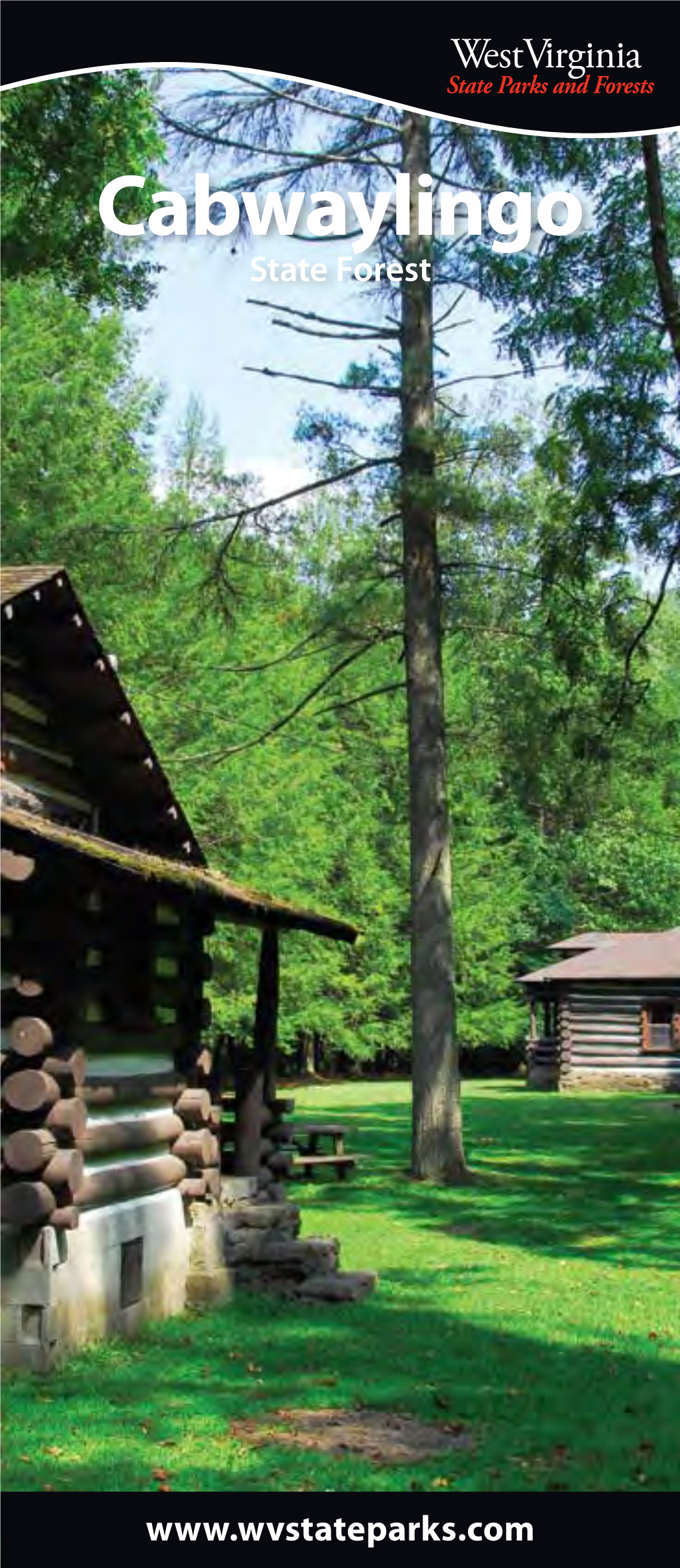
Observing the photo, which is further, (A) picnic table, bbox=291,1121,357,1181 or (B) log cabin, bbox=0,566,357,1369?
(A) picnic table, bbox=291,1121,357,1181

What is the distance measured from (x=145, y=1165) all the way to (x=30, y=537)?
23179mm

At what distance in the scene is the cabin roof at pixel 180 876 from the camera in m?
9.61

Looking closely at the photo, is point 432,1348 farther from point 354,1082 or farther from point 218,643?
point 354,1082

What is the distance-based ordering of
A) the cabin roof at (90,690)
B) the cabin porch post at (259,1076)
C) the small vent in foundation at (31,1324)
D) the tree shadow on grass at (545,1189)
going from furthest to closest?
the tree shadow on grass at (545,1189) → the cabin porch post at (259,1076) → the cabin roof at (90,690) → the small vent in foundation at (31,1324)

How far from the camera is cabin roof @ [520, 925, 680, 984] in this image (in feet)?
144

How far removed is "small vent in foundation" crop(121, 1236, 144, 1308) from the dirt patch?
283 cm

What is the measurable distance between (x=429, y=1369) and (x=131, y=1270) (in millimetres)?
2611

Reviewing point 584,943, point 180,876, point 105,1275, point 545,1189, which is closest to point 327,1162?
point 545,1189

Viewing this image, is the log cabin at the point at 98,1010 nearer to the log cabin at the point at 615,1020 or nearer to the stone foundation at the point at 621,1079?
the log cabin at the point at 615,1020

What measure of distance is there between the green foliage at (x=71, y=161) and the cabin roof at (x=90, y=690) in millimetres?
3564

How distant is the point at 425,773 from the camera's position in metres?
22.2

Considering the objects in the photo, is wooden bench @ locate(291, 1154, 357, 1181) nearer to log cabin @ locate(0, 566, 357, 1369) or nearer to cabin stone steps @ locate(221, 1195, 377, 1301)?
log cabin @ locate(0, 566, 357, 1369)

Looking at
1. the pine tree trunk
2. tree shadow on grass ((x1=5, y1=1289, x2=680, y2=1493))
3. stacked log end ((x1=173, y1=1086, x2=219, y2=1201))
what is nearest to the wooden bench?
the pine tree trunk
